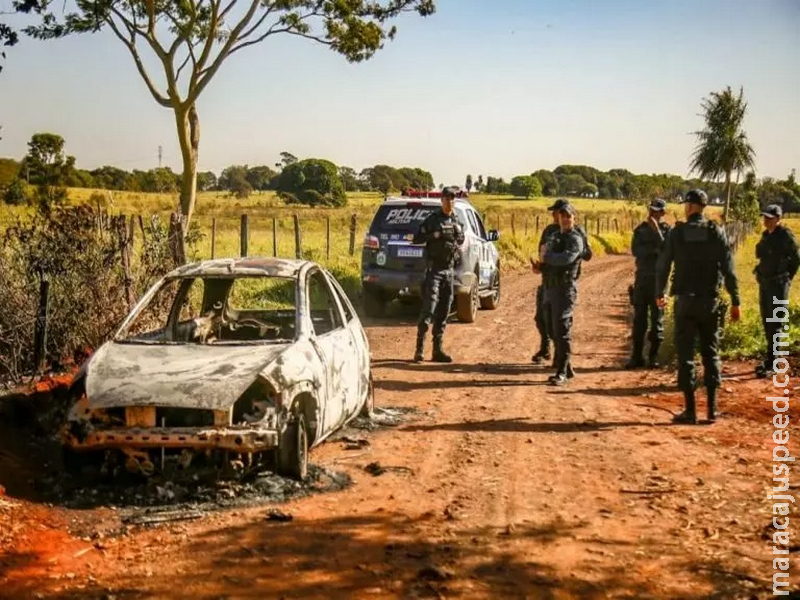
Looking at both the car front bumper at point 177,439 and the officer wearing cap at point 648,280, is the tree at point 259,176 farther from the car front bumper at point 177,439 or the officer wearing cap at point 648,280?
the car front bumper at point 177,439

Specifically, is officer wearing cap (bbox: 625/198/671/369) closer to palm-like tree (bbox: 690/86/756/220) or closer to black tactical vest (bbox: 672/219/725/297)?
black tactical vest (bbox: 672/219/725/297)

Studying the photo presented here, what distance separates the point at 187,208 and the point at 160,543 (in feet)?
51.2

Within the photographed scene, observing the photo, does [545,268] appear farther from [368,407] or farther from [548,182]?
[548,182]

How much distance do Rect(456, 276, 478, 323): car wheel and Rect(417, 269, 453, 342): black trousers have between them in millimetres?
3035

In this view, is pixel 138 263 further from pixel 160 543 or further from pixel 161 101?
pixel 161 101

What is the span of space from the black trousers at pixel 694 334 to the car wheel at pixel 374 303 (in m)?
7.88

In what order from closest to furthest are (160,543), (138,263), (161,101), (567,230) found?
(160,543) < (567,230) < (138,263) < (161,101)

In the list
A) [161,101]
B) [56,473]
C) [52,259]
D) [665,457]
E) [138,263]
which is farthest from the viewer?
[161,101]

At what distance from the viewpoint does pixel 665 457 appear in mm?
7160

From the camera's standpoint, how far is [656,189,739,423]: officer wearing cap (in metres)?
8.21

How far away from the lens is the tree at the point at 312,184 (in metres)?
70.6

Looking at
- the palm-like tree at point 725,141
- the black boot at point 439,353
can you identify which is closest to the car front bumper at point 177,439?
the black boot at point 439,353

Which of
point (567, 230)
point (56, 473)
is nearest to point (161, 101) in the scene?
point (567, 230)

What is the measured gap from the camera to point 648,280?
36.7 ft
